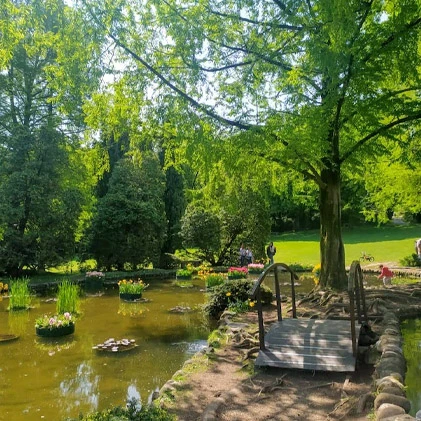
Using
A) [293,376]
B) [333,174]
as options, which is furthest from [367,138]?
[293,376]

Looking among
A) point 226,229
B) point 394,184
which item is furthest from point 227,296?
point 226,229

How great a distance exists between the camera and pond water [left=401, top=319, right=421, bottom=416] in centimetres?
543

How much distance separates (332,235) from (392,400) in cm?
713

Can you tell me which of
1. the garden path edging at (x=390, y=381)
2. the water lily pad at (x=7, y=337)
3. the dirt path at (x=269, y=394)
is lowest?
the water lily pad at (x=7, y=337)

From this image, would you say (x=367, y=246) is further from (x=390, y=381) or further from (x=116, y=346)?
(x=390, y=381)

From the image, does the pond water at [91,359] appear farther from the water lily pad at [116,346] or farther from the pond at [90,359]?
the water lily pad at [116,346]

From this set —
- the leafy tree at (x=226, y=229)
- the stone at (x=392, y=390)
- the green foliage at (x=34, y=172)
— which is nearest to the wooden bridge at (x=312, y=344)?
the stone at (x=392, y=390)

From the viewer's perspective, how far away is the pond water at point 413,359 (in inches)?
214

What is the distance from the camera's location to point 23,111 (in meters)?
21.3

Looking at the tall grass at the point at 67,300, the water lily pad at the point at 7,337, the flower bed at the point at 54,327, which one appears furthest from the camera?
the tall grass at the point at 67,300

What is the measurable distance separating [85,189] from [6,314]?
36.5 feet

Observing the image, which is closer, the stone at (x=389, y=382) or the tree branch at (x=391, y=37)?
the stone at (x=389, y=382)

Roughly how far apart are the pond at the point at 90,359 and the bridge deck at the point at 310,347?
1.75 metres

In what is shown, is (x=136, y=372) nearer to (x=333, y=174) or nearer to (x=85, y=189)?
(x=333, y=174)
